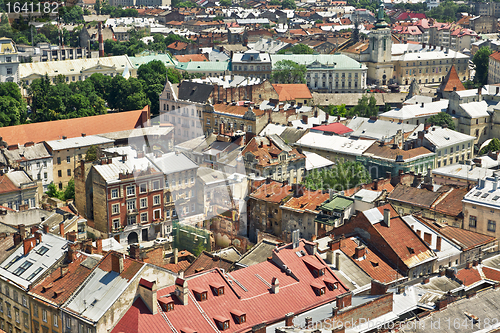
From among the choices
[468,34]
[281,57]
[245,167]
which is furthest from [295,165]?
[468,34]

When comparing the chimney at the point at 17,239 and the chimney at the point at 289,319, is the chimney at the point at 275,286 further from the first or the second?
the chimney at the point at 17,239

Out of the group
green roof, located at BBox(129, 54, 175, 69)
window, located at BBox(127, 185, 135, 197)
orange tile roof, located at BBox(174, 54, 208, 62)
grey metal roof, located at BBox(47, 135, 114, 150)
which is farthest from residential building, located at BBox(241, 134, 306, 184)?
orange tile roof, located at BBox(174, 54, 208, 62)

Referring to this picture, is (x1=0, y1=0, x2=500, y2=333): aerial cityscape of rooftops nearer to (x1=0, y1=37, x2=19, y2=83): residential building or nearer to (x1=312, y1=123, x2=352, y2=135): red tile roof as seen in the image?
(x1=0, y1=37, x2=19, y2=83): residential building

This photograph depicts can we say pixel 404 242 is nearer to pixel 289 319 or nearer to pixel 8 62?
pixel 289 319

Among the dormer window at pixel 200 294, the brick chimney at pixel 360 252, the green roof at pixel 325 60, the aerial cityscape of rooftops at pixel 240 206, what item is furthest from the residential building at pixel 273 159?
the green roof at pixel 325 60

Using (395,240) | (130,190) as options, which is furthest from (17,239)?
(395,240)

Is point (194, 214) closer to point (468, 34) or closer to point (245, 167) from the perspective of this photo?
point (245, 167)
